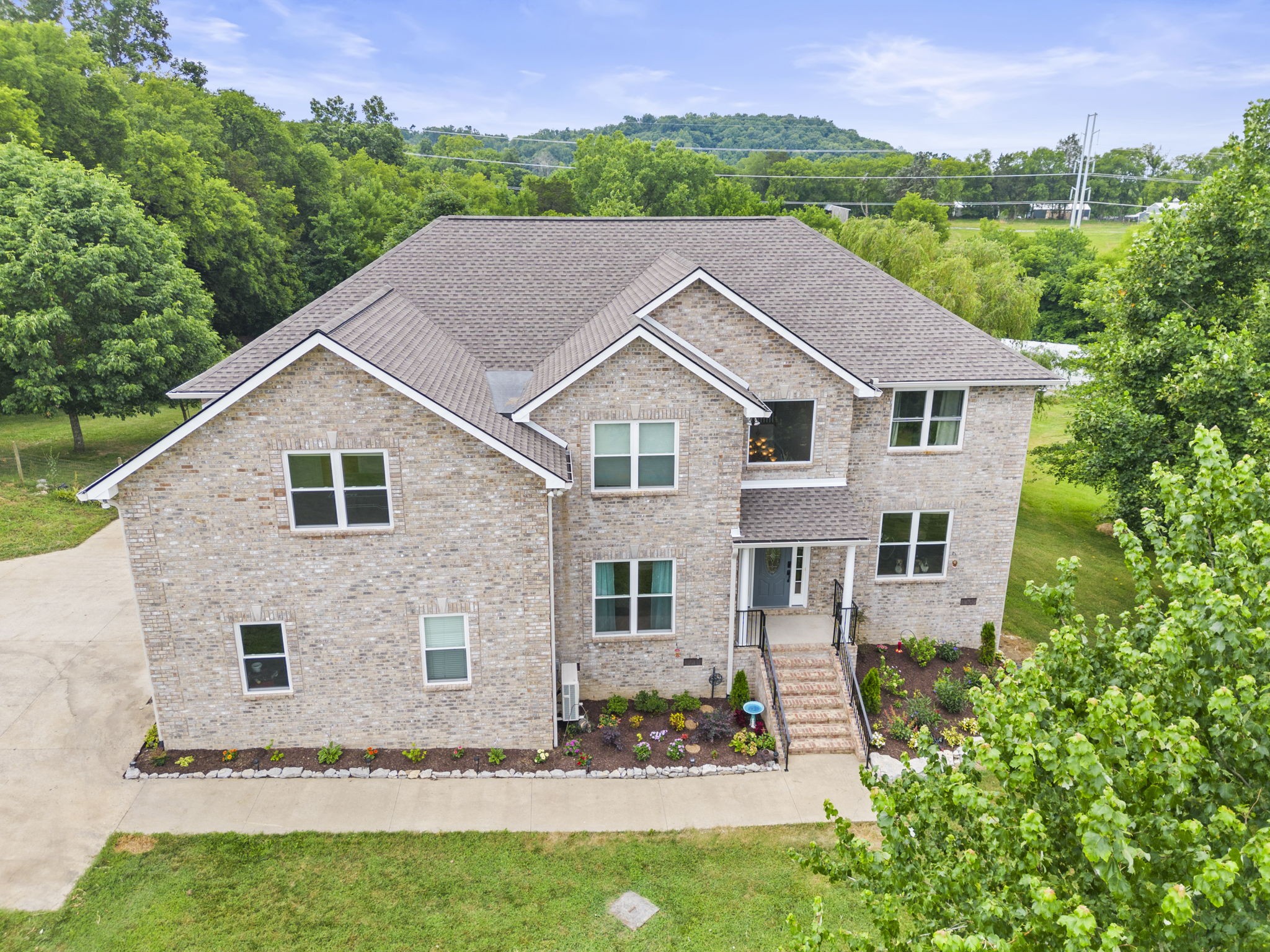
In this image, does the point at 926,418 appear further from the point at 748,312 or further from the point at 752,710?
the point at 752,710

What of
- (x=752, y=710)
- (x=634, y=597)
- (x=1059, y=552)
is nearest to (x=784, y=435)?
(x=634, y=597)

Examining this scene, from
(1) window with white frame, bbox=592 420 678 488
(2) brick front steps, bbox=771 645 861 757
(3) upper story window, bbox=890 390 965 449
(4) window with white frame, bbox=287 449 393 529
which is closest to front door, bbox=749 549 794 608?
(2) brick front steps, bbox=771 645 861 757

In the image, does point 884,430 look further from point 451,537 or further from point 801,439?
point 451,537

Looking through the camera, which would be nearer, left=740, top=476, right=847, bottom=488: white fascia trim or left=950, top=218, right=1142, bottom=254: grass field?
left=740, top=476, right=847, bottom=488: white fascia trim

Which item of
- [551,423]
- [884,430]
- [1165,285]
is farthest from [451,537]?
[1165,285]

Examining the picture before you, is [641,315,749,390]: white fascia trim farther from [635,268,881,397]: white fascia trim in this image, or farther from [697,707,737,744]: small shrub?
[697,707,737,744]: small shrub

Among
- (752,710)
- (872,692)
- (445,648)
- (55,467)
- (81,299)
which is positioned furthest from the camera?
(55,467)

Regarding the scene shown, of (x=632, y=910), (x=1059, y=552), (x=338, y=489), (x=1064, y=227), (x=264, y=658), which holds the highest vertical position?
(x=1064, y=227)
